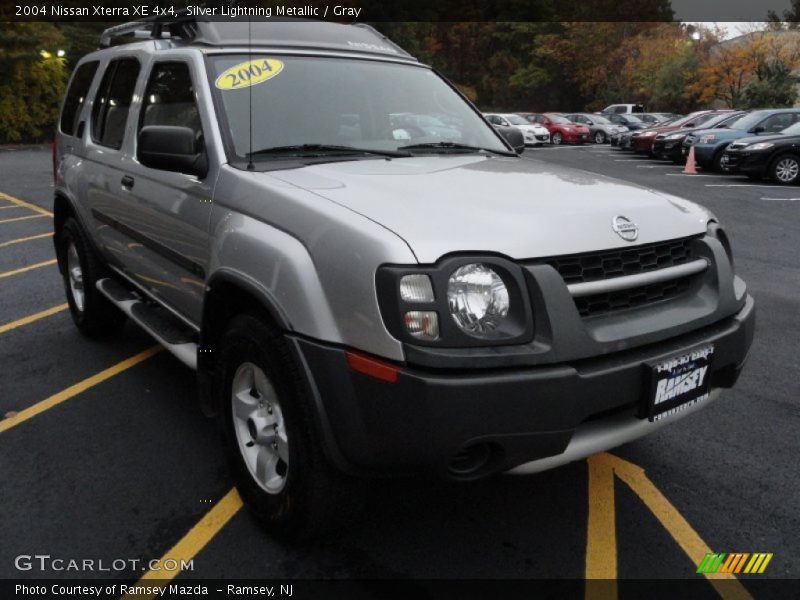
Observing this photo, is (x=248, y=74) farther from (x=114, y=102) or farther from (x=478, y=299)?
(x=478, y=299)

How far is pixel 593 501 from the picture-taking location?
309 cm

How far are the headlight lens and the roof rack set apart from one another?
2.01 meters

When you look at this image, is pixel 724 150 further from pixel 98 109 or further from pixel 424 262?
pixel 424 262

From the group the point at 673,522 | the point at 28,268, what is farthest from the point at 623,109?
the point at 673,522

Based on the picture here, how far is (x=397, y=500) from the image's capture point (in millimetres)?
3074

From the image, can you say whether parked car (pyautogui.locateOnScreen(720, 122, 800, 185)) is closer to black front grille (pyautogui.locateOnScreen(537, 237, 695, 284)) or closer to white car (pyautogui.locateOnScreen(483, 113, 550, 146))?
white car (pyautogui.locateOnScreen(483, 113, 550, 146))

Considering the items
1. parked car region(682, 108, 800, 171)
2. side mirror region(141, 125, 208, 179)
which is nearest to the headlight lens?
side mirror region(141, 125, 208, 179)

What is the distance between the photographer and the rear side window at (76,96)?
495cm

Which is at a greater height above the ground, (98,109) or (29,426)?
(98,109)

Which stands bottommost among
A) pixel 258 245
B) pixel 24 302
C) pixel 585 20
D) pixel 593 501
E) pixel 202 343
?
pixel 24 302

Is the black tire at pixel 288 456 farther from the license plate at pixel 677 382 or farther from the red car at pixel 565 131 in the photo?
the red car at pixel 565 131

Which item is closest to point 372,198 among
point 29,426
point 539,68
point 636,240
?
point 636,240

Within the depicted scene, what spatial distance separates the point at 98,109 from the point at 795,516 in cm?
445

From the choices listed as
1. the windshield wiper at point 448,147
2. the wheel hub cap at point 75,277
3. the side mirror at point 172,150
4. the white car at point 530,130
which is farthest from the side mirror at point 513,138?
the white car at point 530,130
